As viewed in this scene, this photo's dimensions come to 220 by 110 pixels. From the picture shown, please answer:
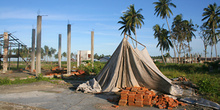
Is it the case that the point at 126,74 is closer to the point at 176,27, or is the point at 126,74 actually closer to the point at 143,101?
the point at 143,101

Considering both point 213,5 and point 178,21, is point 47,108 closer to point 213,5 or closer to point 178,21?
point 213,5

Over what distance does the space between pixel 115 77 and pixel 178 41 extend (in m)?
33.5

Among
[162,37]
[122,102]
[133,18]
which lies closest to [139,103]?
[122,102]

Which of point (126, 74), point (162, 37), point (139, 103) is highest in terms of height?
point (162, 37)

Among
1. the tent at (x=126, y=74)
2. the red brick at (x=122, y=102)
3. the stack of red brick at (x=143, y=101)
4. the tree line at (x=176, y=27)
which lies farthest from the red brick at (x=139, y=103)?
the tree line at (x=176, y=27)

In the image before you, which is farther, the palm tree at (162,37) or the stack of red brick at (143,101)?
the palm tree at (162,37)

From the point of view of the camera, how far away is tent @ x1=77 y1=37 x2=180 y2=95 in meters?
7.61

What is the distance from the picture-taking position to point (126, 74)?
8188mm

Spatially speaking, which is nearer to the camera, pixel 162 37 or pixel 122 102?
pixel 122 102

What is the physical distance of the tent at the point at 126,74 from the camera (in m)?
7.61

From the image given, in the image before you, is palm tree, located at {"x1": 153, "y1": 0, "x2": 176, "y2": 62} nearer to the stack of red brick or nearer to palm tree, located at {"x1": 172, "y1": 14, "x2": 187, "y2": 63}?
palm tree, located at {"x1": 172, "y1": 14, "x2": 187, "y2": 63}

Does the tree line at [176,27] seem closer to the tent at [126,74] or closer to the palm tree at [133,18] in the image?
the palm tree at [133,18]

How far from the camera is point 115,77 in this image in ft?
26.3

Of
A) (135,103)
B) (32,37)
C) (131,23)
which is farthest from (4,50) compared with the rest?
(131,23)
